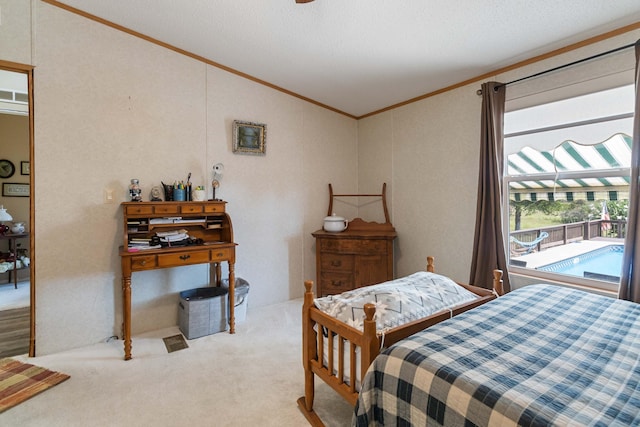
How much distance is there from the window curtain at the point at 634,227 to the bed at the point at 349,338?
2.90 ft

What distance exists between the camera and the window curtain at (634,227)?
1927 millimetres

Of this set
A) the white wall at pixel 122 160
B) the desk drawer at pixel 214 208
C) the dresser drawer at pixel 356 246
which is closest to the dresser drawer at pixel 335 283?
the dresser drawer at pixel 356 246

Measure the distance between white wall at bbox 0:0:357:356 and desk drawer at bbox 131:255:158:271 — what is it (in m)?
0.47

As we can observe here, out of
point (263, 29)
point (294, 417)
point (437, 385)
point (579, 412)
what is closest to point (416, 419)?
point (437, 385)

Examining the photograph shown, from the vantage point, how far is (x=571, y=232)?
2494mm

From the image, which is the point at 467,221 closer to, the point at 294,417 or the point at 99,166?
the point at 294,417

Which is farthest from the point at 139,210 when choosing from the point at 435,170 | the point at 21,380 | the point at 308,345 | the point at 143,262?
the point at 435,170

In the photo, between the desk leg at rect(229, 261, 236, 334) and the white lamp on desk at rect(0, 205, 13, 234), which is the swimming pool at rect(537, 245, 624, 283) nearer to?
the desk leg at rect(229, 261, 236, 334)

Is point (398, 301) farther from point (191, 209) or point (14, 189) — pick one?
point (14, 189)

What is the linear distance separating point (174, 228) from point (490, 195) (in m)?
3.00

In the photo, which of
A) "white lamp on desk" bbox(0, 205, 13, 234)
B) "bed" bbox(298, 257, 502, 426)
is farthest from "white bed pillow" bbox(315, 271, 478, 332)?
"white lamp on desk" bbox(0, 205, 13, 234)

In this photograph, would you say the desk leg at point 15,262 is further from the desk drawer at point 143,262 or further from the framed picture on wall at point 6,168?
the desk drawer at point 143,262

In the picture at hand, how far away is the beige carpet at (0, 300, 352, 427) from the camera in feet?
5.66

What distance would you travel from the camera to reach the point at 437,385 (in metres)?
1.01
